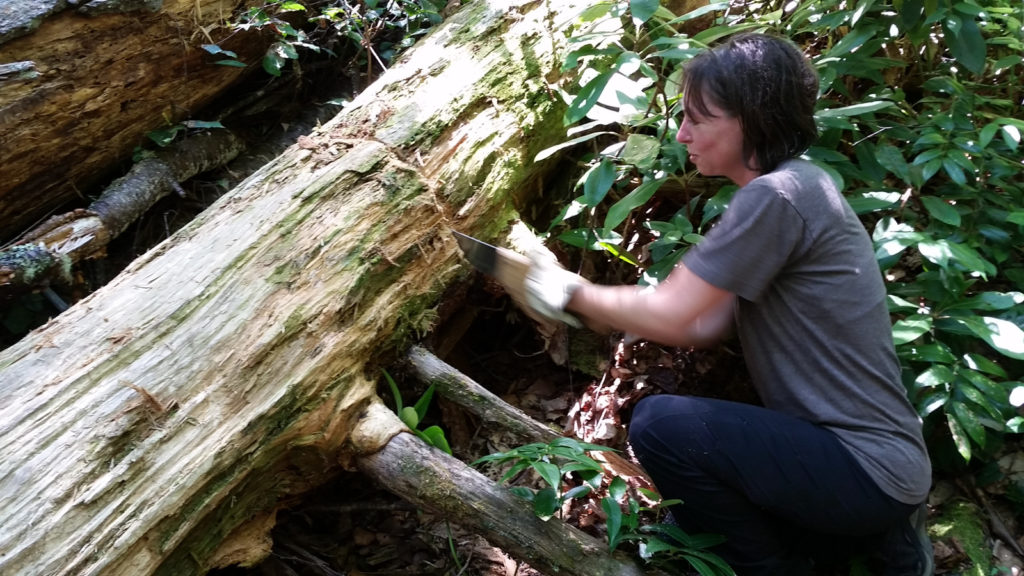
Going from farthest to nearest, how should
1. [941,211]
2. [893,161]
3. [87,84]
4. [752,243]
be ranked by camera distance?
[87,84], [893,161], [941,211], [752,243]

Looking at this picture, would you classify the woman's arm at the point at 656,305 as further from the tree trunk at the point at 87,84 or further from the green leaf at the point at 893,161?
the tree trunk at the point at 87,84

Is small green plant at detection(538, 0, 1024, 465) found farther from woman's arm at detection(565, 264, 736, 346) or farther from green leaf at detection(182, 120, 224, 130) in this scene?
green leaf at detection(182, 120, 224, 130)

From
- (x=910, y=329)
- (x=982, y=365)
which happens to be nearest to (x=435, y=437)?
(x=910, y=329)

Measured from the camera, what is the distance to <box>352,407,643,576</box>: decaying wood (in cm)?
190

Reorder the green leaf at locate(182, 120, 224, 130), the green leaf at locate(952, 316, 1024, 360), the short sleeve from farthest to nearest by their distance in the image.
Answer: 1. the green leaf at locate(182, 120, 224, 130)
2. the green leaf at locate(952, 316, 1024, 360)
3. the short sleeve

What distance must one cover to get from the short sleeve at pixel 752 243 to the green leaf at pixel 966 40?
1.28m

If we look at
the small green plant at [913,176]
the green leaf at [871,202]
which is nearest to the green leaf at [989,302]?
the small green plant at [913,176]

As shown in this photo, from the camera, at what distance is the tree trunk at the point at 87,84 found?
2787mm

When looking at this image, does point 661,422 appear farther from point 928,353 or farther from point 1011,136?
point 1011,136

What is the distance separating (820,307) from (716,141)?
1.61 feet

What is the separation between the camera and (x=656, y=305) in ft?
5.79

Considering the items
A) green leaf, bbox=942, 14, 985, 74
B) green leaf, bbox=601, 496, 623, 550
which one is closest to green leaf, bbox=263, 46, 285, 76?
green leaf, bbox=601, 496, 623, 550

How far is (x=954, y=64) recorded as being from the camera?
308 cm

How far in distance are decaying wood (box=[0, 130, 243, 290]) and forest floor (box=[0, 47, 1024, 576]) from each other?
5.3 inches
